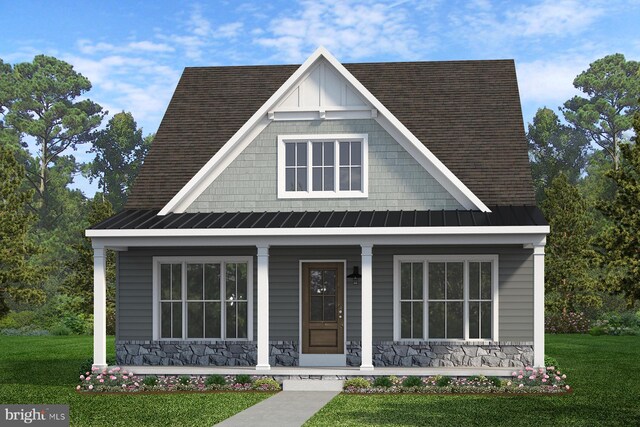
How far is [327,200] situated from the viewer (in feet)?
67.9

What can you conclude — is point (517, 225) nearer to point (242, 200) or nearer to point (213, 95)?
point (242, 200)

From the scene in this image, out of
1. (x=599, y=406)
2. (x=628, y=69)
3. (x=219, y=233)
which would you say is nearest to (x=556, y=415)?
(x=599, y=406)

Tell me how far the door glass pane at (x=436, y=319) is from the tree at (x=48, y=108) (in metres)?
47.9

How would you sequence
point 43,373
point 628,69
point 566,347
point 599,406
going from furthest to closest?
point 628,69 < point 566,347 < point 43,373 < point 599,406

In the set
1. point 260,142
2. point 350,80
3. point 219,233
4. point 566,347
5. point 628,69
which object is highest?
point 628,69

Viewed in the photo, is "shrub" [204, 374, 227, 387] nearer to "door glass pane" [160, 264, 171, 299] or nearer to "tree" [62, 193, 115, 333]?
"door glass pane" [160, 264, 171, 299]

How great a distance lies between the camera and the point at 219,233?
62.2ft

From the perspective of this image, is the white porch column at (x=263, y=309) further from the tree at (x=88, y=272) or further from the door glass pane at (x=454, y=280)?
the tree at (x=88, y=272)

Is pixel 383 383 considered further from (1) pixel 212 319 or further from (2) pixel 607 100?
(2) pixel 607 100

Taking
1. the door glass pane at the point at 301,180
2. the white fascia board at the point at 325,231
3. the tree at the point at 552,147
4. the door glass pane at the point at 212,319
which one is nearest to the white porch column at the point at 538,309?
the white fascia board at the point at 325,231

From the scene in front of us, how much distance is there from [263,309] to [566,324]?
1990cm

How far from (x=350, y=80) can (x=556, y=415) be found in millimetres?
8719

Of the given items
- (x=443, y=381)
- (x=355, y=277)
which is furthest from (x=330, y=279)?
(x=443, y=381)

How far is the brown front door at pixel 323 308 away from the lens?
20.7m
